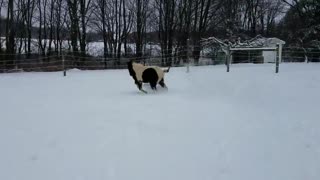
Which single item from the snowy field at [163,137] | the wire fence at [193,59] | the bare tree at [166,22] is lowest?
the snowy field at [163,137]

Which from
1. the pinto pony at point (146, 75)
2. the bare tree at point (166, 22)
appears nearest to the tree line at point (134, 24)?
the bare tree at point (166, 22)

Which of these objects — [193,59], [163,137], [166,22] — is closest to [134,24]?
[166,22]

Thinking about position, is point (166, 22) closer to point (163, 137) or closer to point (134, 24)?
point (134, 24)

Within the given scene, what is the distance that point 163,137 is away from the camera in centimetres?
525

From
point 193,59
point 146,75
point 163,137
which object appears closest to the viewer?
point 163,137

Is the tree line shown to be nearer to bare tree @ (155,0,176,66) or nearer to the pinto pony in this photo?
bare tree @ (155,0,176,66)

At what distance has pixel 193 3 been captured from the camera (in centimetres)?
3080

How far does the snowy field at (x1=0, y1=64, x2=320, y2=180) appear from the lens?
13.6ft

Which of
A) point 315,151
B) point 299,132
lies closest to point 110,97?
point 299,132

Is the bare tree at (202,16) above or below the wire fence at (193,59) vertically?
above

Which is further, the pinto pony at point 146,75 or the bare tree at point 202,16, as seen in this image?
the bare tree at point 202,16

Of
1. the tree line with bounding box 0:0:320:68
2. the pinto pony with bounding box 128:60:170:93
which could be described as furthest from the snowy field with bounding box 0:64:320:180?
the tree line with bounding box 0:0:320:68

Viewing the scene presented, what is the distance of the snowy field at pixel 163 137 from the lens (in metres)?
4.16

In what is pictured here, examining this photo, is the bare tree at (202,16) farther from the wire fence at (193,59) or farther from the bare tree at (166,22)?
the wire fence at (193,59)
